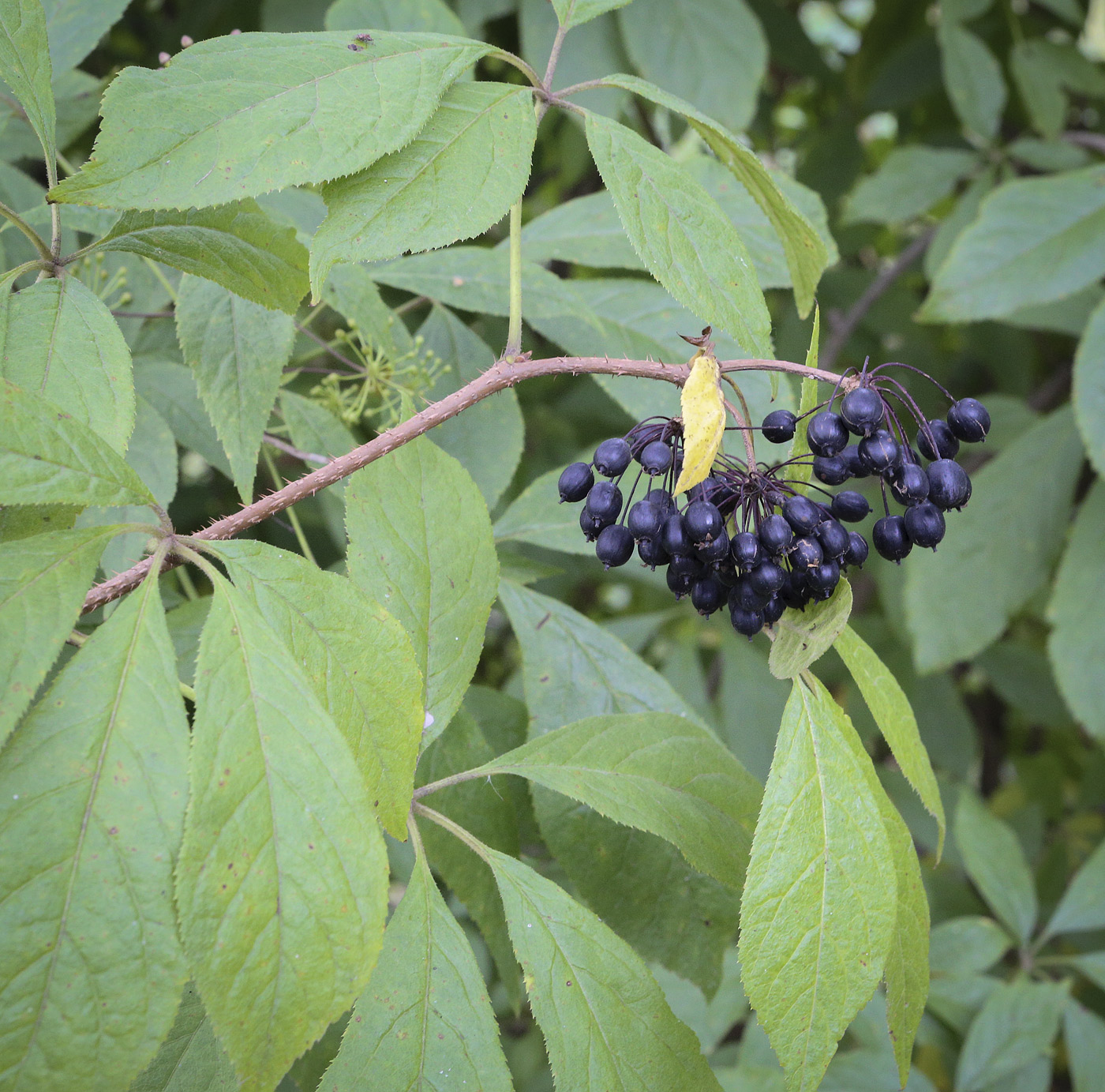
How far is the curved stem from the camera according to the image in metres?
0.91

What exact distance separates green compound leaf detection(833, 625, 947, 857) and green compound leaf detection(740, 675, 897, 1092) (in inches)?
4.1

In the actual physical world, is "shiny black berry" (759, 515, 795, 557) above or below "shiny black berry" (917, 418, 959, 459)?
below

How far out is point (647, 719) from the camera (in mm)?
1198

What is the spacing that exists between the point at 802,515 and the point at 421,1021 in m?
0.61

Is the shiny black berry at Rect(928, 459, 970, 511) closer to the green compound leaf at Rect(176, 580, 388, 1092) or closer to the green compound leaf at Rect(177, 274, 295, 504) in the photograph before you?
the green compound leaf at Rect(176, 580, 388, 1092)

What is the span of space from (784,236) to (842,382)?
0.97ft

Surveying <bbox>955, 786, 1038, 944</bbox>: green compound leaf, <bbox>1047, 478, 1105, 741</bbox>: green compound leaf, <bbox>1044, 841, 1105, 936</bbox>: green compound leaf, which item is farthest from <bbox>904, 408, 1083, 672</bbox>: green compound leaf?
<bbox>1044, 841, 1105, 936</bbox>: green compound leaf

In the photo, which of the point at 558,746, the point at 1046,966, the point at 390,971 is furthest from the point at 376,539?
the point at 1046,966

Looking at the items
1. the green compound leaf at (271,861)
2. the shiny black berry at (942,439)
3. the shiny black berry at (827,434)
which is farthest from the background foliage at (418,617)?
the shiny black berry at (942,439)

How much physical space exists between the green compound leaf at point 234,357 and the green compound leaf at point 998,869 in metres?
2.13

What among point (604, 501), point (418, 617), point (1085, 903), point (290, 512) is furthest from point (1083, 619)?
point (290, 512)

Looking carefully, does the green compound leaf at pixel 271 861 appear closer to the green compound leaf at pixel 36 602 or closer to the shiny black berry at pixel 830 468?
the green compound leaf at pixel 36 602

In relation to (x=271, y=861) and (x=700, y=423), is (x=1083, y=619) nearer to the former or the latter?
(x=700, y=423)

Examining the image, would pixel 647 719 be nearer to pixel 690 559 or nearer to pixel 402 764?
pixel 690 559
